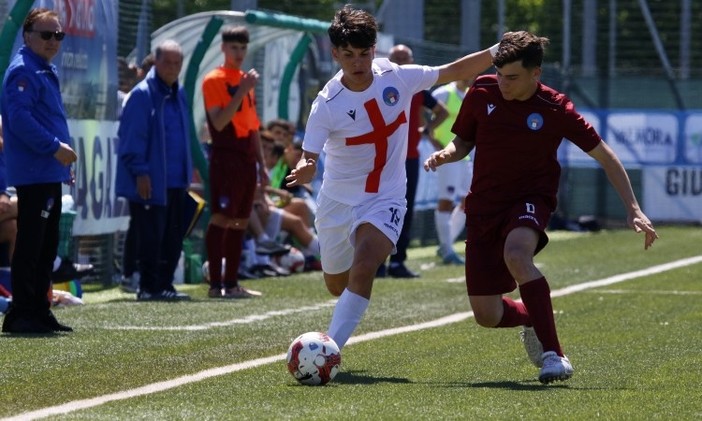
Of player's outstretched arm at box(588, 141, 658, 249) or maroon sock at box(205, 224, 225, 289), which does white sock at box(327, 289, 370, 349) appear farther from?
maroon sock at box(205, 224, 225, 289)

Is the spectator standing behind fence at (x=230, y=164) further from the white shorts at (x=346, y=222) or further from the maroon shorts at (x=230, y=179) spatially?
the white shorts at (x=346, y=222)

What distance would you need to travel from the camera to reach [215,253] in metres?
13.3

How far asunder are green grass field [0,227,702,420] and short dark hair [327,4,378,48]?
168 centimetres

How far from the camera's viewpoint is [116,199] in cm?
1439

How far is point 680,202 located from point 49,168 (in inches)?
675

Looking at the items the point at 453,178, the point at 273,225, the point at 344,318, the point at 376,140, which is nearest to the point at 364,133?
the point at 376,140

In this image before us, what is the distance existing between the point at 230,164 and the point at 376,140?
505 cm

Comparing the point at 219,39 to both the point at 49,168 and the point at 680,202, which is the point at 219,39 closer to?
the point at 49,168

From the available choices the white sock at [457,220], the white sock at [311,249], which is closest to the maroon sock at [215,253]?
the white sock at [311,249]

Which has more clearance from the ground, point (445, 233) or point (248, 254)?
point (248, 254)

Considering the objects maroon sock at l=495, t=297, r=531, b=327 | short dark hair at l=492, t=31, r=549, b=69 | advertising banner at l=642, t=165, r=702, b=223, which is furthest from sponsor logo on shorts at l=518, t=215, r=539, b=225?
advertising banner at l=642, t=165, r=702, b=223

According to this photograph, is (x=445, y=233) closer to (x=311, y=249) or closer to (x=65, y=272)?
(x=311, y=249)

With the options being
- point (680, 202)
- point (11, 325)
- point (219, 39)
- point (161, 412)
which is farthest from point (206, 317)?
point (680, 202)

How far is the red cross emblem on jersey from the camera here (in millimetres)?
8359
